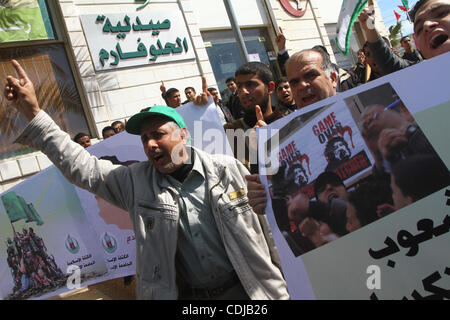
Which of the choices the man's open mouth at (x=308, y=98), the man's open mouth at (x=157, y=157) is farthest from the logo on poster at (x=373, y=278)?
the man's open mouth at (x=157, y=157)

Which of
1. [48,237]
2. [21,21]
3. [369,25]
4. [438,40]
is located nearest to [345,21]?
[369,25]

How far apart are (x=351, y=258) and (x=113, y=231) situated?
6.71 ft

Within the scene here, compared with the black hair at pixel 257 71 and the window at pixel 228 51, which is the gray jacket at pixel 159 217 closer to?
the black hair at pixel 257 71

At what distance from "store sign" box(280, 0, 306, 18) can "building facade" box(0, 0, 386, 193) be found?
9.85 feet

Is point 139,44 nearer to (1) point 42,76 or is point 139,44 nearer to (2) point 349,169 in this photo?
(1) point 42,76

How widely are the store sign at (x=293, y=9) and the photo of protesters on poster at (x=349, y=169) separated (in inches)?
444

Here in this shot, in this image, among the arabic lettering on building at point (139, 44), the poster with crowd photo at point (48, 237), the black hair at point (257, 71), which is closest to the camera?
the black hair at point (257, 71)

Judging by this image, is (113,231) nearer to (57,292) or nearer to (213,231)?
(57,292)

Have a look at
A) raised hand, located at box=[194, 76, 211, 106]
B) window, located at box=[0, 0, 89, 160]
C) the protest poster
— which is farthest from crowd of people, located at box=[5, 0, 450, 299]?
window, located at box=[0, 0, 89, 160]

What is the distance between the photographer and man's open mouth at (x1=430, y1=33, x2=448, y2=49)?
1443 mm

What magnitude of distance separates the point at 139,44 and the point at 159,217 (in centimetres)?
708

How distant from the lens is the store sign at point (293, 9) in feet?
37.9

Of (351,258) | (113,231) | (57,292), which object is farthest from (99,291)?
(351,258)

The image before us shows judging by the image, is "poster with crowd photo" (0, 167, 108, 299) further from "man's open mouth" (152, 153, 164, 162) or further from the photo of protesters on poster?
the photo of protesters on poster
